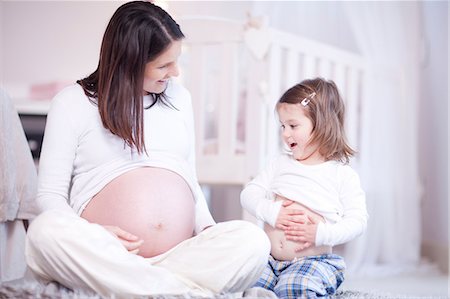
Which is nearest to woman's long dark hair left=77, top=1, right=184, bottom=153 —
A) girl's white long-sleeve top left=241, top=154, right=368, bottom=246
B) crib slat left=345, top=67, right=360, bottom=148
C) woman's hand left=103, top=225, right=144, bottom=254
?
woman's hand left=103, top=225, right=144, bottom=254

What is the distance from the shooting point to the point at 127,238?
3.99 feet

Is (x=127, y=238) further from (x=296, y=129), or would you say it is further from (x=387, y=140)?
(x=387, y=140)

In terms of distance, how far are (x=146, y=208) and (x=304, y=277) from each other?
36 cm

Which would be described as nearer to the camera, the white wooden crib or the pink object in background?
the white wooden crib

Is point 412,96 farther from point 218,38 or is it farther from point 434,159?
Result: point 218,38

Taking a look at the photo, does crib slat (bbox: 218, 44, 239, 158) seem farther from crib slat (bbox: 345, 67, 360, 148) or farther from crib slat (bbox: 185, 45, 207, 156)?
crib slat (bbox: 345, 67, 360, 148)

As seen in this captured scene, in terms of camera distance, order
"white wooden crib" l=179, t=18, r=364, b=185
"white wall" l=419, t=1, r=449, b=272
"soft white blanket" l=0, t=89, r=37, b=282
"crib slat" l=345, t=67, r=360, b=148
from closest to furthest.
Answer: "soft white blanket" l=0, t=89, r=37, b=282, "white wooden crib" l=179, t=18, r=364, b=185, "crib slat" l=345, t=67, r=360, b=148, "white wall" l=419, t=1, r=449, b=272

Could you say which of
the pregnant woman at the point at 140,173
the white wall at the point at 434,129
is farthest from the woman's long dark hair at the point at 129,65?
the white wall at the point at 434,129

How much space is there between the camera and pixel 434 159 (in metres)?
3.21

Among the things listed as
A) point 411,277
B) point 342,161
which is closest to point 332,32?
point 411,277

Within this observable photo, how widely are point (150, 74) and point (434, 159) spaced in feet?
7.24

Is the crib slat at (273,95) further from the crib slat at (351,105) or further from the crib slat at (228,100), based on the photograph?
the crib slat at (351,105)

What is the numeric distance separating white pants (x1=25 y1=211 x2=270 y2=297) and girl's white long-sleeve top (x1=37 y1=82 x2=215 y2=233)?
0.14 m

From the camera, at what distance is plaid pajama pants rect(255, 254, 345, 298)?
4.42ft
